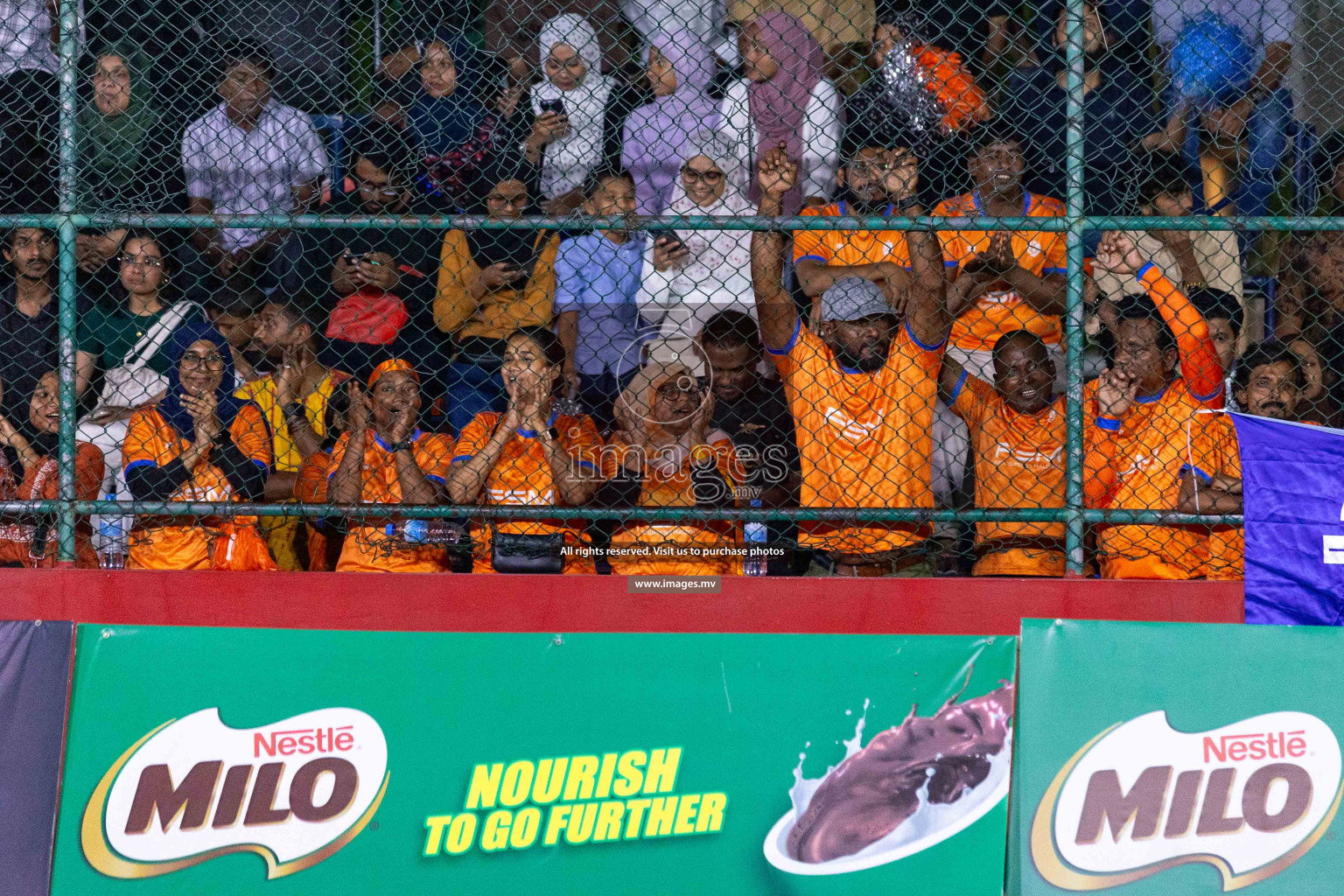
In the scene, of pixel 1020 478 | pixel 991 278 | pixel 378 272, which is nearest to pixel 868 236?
pixel 991 278

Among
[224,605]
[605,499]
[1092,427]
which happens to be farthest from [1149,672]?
[224,605]

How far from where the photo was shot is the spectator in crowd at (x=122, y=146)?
4.69m

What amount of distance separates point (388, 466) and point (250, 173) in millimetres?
1290

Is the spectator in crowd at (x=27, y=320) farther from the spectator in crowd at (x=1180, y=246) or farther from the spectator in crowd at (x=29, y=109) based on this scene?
the spectator in crowd at (x=1180, y=246)

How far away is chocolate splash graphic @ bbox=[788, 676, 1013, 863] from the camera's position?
3.76 m

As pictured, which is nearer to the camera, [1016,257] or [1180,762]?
[1180,762]

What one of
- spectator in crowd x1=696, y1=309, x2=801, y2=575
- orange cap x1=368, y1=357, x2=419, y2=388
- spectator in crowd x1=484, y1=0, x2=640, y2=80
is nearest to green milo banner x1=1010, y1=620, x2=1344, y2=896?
spectator in crowd x1=696, y1=309, x2=801, y2=575

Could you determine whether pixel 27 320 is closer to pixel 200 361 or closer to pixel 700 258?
pixel 200 361

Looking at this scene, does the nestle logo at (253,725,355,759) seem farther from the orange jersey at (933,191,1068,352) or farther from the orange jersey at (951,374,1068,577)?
the orange jersey at (933,191,1068,352)

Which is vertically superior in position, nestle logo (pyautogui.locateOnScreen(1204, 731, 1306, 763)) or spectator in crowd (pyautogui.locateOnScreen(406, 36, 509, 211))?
spectator in crowd (pyautogui.locateOnScreen(406, 36, 509, 211))

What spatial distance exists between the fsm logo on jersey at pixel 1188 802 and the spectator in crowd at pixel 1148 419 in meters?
0.57

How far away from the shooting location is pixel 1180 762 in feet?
12.3

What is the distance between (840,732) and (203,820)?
78.4 inches

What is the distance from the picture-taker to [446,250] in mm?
4883
